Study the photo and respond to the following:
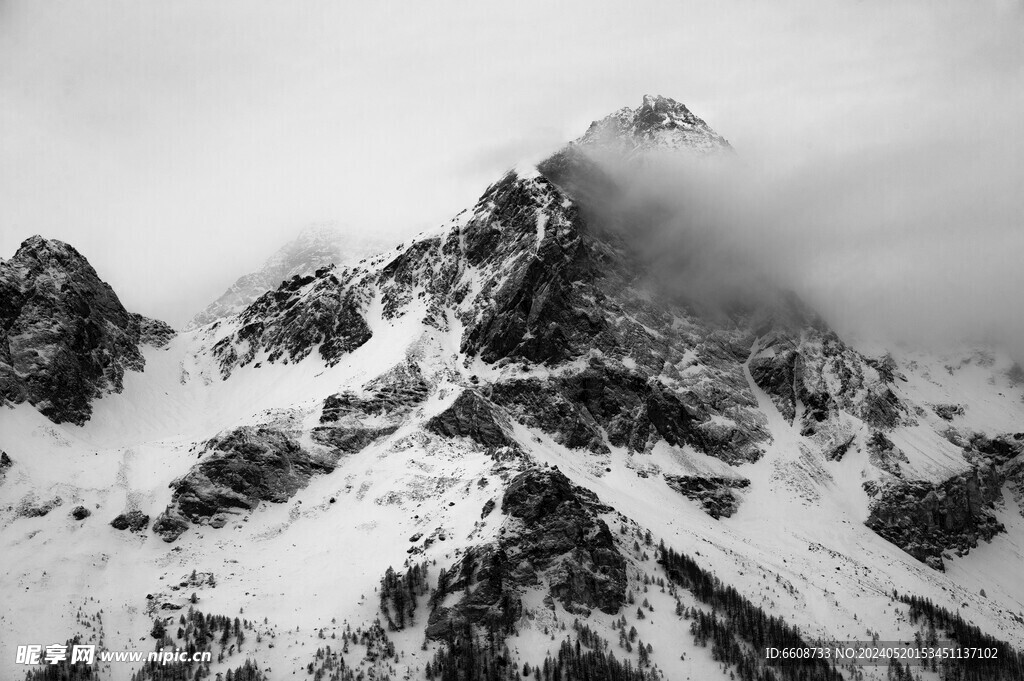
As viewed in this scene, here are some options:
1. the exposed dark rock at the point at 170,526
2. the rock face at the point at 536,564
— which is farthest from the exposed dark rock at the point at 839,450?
the exposed dark rock at the point at 170,526

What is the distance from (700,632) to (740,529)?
45057 mm

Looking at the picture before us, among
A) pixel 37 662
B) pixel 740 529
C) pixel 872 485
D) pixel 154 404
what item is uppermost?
pixel 154 404

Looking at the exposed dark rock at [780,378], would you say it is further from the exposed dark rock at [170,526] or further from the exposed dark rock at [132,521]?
the exposed dark rock at [132,521]

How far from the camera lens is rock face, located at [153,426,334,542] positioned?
124 metres

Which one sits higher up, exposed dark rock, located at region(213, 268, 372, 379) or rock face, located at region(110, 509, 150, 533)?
exposed dark rock, located at region(213, 268, 372, 379)

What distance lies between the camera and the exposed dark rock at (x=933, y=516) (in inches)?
6201

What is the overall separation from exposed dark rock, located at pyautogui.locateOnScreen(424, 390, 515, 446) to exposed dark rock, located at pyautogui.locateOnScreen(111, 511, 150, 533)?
4574 centimetres

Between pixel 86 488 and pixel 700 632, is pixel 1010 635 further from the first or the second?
pixel 86 488

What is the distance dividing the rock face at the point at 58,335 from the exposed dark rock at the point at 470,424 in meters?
72.9

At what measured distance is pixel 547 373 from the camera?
168250mm

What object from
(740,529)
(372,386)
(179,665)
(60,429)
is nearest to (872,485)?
(740,529)

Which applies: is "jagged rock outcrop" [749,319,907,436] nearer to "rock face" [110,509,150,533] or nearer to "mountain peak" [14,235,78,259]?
"rock face" [110,509,150,533]

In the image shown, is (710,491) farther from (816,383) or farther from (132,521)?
(132,521)

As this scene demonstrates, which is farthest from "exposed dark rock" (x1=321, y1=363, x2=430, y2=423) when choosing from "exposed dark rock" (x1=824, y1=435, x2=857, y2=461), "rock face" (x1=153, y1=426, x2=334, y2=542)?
"exposed dark rock" (x1=824, y1=435, x2=857, y2=461)
